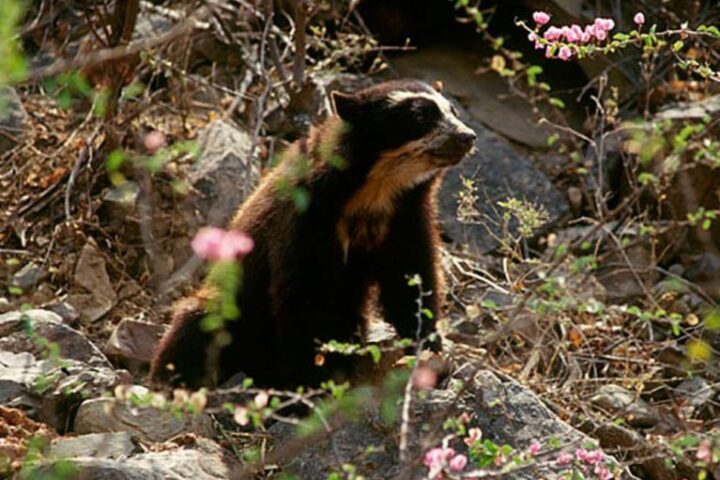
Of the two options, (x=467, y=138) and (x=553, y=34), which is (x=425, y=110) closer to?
(x=467, y=138)

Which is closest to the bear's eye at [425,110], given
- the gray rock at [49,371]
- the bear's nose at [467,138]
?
the bear's nose at [467,138]

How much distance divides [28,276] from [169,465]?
11.4ft

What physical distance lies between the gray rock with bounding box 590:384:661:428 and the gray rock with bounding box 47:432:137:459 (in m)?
2.49

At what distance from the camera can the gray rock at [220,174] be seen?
909 centimetres

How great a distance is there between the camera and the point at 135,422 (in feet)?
19.9

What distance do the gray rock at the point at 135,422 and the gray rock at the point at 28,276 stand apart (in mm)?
2501

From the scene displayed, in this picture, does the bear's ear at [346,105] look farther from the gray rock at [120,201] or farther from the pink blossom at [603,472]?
the pink blossom at [603,472]

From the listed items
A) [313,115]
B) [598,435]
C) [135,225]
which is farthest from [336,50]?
[598,435]

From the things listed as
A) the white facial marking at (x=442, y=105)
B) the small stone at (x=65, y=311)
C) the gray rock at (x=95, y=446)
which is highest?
the white facial marking at (x=442, y=105)

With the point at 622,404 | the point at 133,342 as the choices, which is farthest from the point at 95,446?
the point at 622,404

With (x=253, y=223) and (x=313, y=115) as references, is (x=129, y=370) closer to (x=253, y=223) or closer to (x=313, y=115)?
(x=253, y=223)

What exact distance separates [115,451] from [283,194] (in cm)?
184

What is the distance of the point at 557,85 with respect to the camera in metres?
10.9

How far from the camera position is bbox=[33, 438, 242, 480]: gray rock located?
5.14 meters
